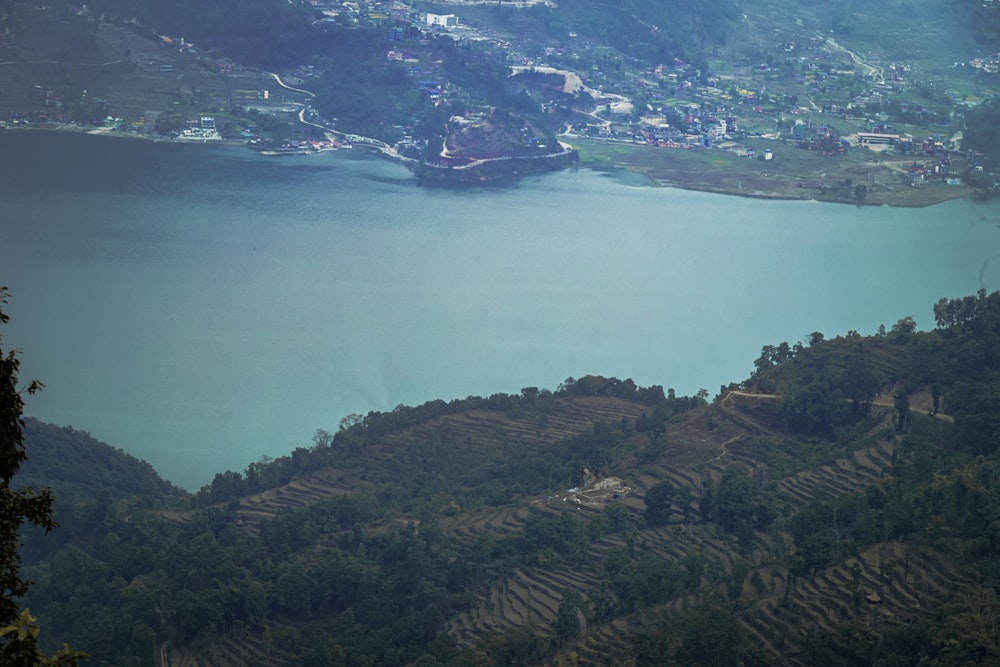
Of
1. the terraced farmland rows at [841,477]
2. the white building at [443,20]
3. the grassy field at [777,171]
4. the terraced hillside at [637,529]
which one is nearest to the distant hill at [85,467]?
the terraced hillside at [637,529]

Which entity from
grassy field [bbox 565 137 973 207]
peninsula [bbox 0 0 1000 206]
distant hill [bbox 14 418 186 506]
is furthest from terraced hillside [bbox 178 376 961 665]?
peninsula [bbox 0 0 1000 206]

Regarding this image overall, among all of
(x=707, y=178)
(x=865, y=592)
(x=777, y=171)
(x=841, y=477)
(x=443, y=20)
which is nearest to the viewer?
(x=865, y=592)

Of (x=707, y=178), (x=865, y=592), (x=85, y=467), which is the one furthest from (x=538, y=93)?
(x=865, y=592)

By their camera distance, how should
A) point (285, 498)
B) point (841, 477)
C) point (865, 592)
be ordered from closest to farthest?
1. point (865, 592)
2. point (841, 477)
3. point (285, 498)

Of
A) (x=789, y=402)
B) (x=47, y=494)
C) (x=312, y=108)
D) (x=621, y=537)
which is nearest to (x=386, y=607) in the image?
(x=621, y=537)

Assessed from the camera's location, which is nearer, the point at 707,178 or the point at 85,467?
the point at 85,467

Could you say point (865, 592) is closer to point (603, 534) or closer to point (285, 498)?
point (603, 534)

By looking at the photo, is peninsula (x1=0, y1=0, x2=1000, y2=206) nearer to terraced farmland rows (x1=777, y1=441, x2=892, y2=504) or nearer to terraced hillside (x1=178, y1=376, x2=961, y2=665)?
terraced hillside (x1=178, y1=376, x2=961, y2=665)

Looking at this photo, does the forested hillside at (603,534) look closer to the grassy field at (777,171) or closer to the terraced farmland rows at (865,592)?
the terraced farmland rows at (865,592)
